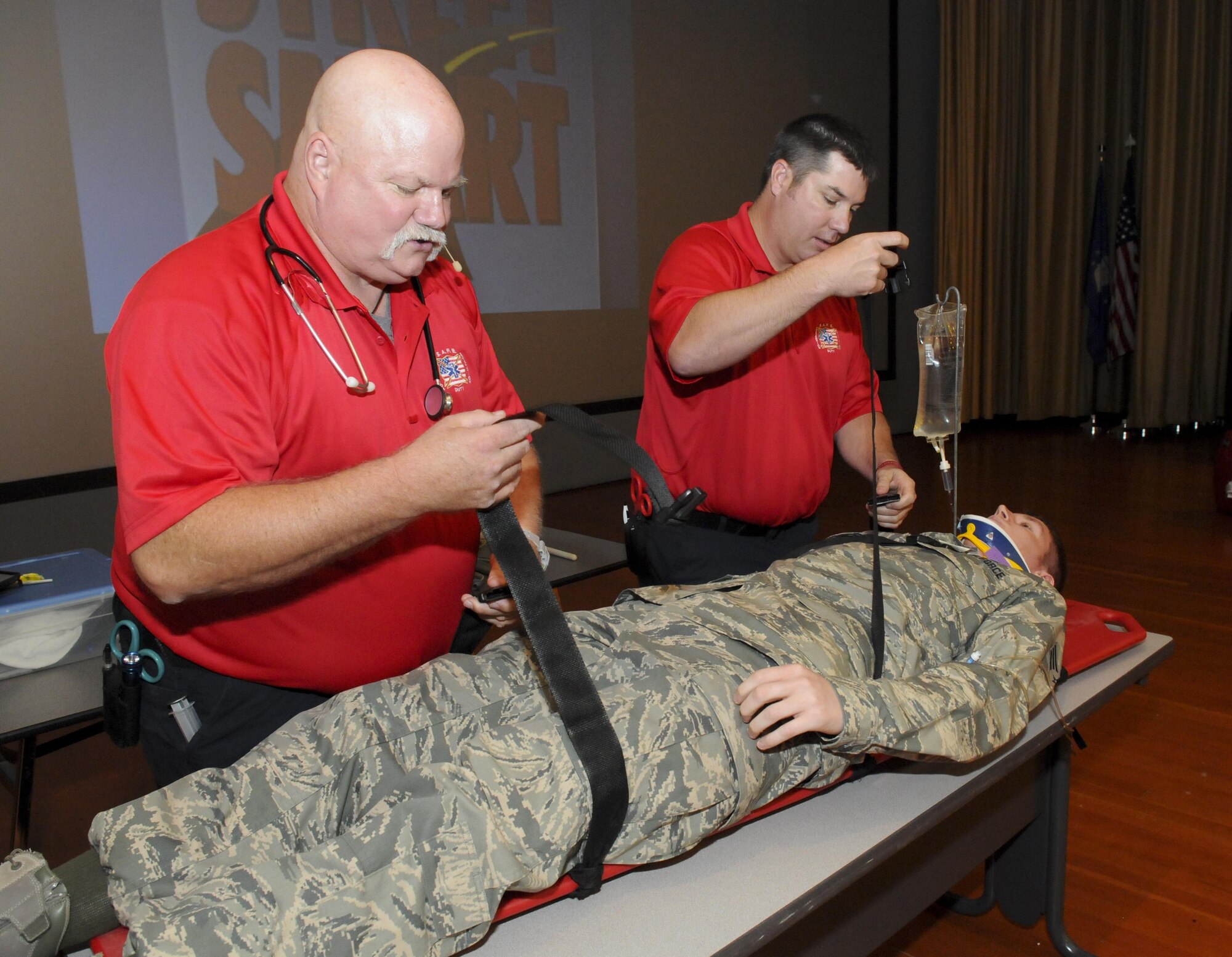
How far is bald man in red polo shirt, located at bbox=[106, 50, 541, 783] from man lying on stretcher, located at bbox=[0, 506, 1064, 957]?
18 cm

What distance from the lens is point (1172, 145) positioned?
23.6 feet

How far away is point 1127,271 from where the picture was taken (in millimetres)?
7500

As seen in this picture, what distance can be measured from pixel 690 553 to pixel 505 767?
90cm

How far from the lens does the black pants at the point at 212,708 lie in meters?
1.41

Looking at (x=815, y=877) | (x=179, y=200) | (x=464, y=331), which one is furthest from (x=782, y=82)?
(x=815, y=877)

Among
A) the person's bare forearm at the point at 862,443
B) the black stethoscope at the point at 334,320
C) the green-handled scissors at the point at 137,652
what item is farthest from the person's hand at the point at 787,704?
the person's bare forearm at the point at 862,443

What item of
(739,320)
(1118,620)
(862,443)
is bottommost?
(1118,620)

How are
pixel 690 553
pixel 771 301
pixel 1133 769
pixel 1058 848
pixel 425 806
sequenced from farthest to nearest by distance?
pixel 1133 769 < pixel 690 553 < pixel 1058 848 < pixel 771 301 < pixel 425 806

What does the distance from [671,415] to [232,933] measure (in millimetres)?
1430

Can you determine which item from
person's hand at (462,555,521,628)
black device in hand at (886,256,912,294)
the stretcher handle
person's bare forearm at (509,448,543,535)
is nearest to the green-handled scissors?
person's hand at (462,555,521,628)

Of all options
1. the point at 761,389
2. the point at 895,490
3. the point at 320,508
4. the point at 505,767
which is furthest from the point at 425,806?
the point at 895,490

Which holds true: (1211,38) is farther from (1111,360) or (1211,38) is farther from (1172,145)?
(1111,360)

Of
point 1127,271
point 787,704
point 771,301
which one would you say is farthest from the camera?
point 1127,271

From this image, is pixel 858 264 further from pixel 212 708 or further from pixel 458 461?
pixel 212 708
